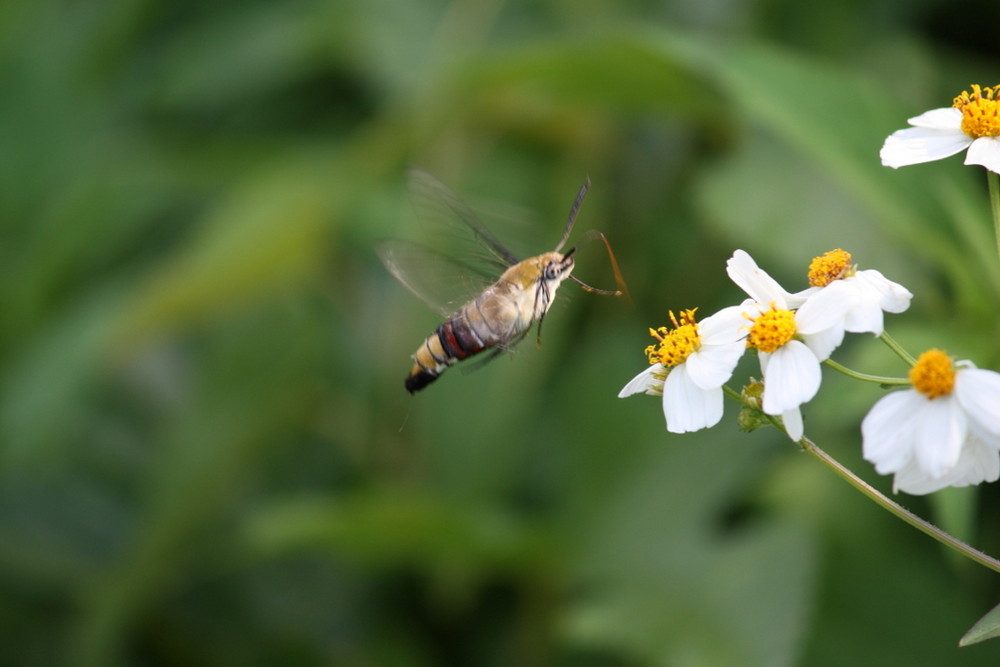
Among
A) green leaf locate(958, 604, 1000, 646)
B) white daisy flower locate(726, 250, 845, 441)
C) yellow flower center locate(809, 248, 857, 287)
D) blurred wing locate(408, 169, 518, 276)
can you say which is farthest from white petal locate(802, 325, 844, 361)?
blurred wing locate(408, 169, 518, 276)

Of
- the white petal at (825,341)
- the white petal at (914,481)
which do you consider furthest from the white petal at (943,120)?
the white petal at (914,481)

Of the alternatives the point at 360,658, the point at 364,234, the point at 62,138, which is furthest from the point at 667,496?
the point at 62,138

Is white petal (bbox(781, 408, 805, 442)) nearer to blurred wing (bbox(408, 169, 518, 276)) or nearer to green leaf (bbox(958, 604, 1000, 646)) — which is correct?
green leaf (bbox(958, 604, 1000, 646))

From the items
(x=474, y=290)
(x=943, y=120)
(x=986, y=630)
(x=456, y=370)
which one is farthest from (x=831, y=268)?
(x=456, y=370)

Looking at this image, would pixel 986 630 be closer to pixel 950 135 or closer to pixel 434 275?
pixel 950 135

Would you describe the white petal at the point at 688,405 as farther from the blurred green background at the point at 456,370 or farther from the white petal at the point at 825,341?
the blurred green background at the point at 456,370

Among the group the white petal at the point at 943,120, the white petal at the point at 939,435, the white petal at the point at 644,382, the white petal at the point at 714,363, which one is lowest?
the white petal at the point at 644,382

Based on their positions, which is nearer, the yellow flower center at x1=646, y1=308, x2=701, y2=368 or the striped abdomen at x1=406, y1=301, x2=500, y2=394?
the yellow flower center at x1=646, y1=308, x2=701, y2=368

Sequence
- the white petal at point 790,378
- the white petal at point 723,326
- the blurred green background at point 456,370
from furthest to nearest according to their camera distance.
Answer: the blurred green background at point 456,370, the white petal at point 723,326, the white petal at point 790,378
